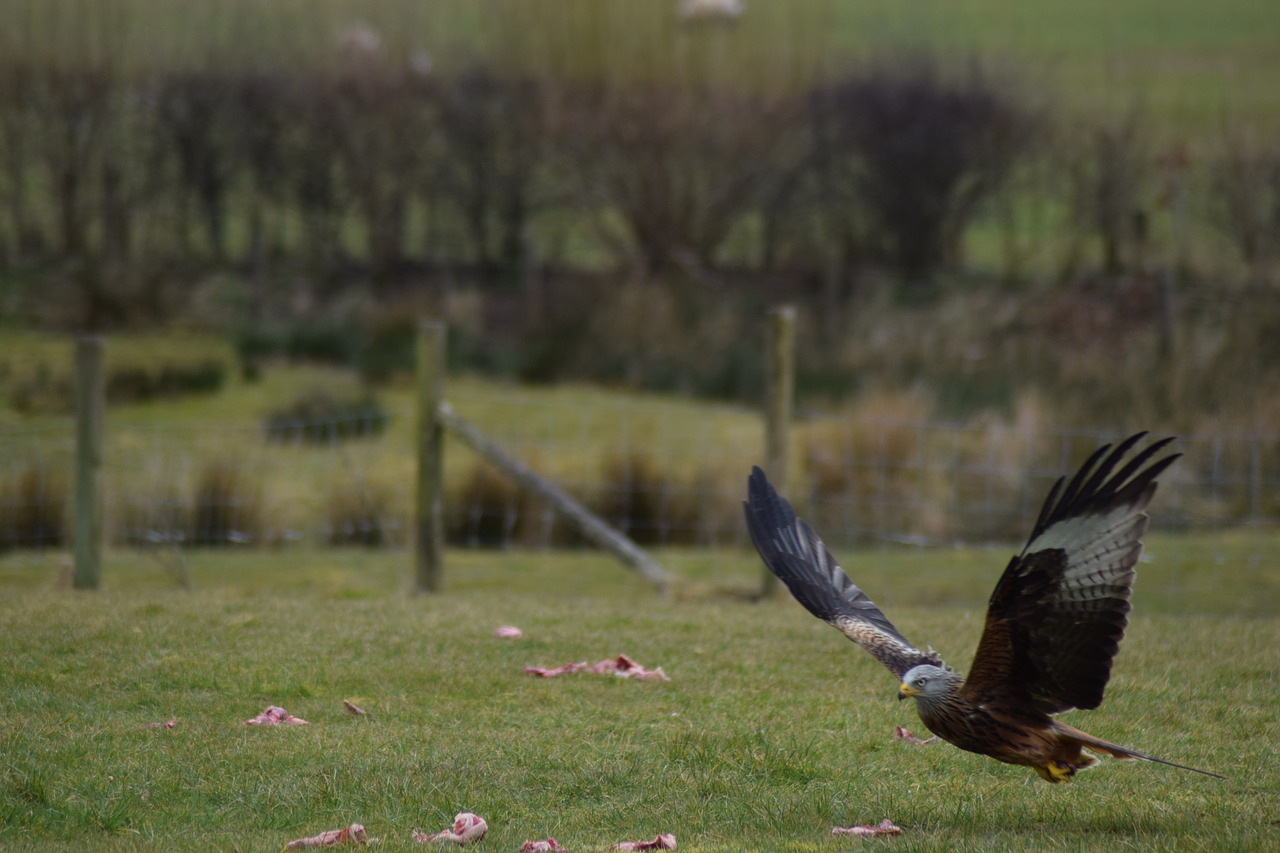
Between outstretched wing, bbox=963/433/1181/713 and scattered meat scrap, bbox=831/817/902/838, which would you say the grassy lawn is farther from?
outstretched wing, bbox=963/433/1181/713

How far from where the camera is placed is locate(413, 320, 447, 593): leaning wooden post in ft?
27.7

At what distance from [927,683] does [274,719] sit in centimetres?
232

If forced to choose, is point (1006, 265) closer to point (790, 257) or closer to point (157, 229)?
point (790, 257)

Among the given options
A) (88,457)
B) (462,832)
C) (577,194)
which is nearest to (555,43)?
(577,194)

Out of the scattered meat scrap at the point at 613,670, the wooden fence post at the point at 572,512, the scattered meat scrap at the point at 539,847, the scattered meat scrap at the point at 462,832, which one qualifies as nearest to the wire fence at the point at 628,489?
the wooden fence post at the point at 572,512

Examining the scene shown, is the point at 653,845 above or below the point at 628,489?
above

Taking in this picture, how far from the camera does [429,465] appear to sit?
8461 mm

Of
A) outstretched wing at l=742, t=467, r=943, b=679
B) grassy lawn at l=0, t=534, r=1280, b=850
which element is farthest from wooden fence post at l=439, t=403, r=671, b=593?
outstretched wing at l=742, t=467, r=943, b=679

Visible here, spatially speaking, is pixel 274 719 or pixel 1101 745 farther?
pixel 274 719

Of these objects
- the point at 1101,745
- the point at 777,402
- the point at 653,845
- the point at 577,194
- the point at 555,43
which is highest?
the point at 555,43

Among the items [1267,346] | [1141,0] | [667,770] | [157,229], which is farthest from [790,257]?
[1141,0]

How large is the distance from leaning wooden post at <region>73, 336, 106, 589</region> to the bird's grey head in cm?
535

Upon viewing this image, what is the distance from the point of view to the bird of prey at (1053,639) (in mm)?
3922

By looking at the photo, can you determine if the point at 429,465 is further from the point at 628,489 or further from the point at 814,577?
the point at 814,577
